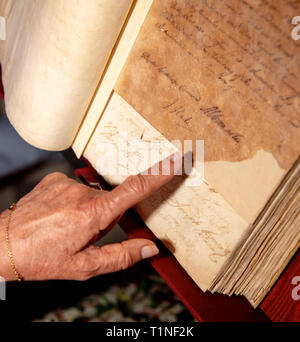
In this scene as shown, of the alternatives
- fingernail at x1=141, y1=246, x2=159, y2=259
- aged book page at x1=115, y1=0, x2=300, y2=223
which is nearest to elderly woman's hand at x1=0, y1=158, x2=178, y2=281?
fingernail at x1=141, y1=246, x2=159, y2=259

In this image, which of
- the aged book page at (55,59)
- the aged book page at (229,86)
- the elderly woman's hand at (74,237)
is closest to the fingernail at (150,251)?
the elderly woman's hand at (74,237)

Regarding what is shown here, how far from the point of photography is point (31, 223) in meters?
0.64

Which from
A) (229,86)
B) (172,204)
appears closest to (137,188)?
(172,204)

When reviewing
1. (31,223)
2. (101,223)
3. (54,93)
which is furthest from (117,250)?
(54,93)

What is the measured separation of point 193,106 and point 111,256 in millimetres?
312

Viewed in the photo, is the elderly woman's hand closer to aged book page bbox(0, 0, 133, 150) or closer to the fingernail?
the fingernail

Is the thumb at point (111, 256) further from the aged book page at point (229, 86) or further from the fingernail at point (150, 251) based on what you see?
the aged book page at point (229, 86)

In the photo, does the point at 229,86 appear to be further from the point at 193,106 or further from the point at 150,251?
the point at 150,251

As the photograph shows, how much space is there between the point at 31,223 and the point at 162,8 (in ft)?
1.52

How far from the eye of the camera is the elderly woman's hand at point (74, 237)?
58 centimetres

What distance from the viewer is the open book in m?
0.42

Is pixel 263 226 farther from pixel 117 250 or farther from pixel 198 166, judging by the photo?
pixel 117 250

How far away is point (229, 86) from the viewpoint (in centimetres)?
46

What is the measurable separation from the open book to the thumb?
0.05 metres
